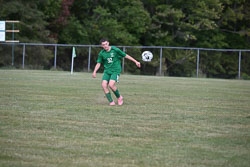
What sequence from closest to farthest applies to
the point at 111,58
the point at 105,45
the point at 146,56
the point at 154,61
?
the point at 105,45, the point at 111,58, the point at 146,56, the point at 154,61

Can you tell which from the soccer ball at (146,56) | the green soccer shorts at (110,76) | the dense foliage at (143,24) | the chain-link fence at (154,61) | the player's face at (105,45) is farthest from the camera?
the dense foliage at (143,24)

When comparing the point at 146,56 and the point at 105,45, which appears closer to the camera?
the point at 105,45

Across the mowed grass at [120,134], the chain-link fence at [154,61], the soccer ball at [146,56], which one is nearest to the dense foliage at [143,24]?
the chain-link fence at [154,61]

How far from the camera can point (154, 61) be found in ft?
122

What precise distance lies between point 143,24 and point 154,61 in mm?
7307

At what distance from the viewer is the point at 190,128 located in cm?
807

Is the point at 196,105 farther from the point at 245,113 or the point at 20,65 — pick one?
the point at 20,65

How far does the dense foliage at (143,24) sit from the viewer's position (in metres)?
38.9

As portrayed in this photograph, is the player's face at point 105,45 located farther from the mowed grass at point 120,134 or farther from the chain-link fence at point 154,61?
the chain-link fence at point 154,61

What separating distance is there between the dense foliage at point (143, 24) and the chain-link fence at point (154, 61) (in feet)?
0.32

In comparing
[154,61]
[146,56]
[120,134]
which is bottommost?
[120,134]

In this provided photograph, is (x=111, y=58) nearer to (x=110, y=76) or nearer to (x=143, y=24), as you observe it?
(x=110, y=76)

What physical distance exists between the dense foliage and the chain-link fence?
98mm

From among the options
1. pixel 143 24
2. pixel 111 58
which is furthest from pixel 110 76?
pixel 143 24
